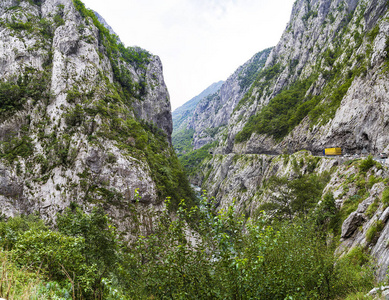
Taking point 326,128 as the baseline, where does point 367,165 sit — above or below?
above

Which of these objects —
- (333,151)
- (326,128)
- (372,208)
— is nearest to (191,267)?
(372,208)

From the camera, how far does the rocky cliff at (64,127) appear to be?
3203 cm

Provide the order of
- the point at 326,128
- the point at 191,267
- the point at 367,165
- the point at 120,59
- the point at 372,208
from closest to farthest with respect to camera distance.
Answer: the point at 191,267 < the point at 372,208 < the point at 367,165 < the point at 326,128 < the point at 120,59

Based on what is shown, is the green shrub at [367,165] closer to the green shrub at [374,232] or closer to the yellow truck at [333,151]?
the green shrub at [374,232]

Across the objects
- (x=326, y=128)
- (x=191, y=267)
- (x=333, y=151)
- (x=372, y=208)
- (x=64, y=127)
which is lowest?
(x=333, y=151)

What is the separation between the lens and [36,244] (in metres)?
7.09

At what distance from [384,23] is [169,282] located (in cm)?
6481

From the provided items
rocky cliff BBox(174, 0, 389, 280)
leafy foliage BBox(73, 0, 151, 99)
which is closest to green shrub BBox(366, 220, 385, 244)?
rocky cliff BBox(174, 0, 389, 280)

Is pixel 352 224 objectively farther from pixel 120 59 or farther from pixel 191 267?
pixel 120 59

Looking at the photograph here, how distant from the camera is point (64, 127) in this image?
37562 mm

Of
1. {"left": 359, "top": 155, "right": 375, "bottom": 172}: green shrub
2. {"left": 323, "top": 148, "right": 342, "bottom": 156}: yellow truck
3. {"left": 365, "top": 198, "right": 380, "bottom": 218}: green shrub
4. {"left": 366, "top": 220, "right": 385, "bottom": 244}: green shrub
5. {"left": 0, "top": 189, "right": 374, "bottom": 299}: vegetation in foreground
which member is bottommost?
{"left": 323, "top": 148, "right": 342, "bottom": 156}: yellow truck

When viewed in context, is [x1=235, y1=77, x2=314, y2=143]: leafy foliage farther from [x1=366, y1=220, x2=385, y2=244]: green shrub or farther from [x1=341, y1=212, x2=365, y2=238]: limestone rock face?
[x1=366, y1=220, x2=385, y2=244]: green shrub

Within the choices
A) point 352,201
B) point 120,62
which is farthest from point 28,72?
point 352,201

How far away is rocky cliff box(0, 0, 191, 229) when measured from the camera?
32.0 metres
